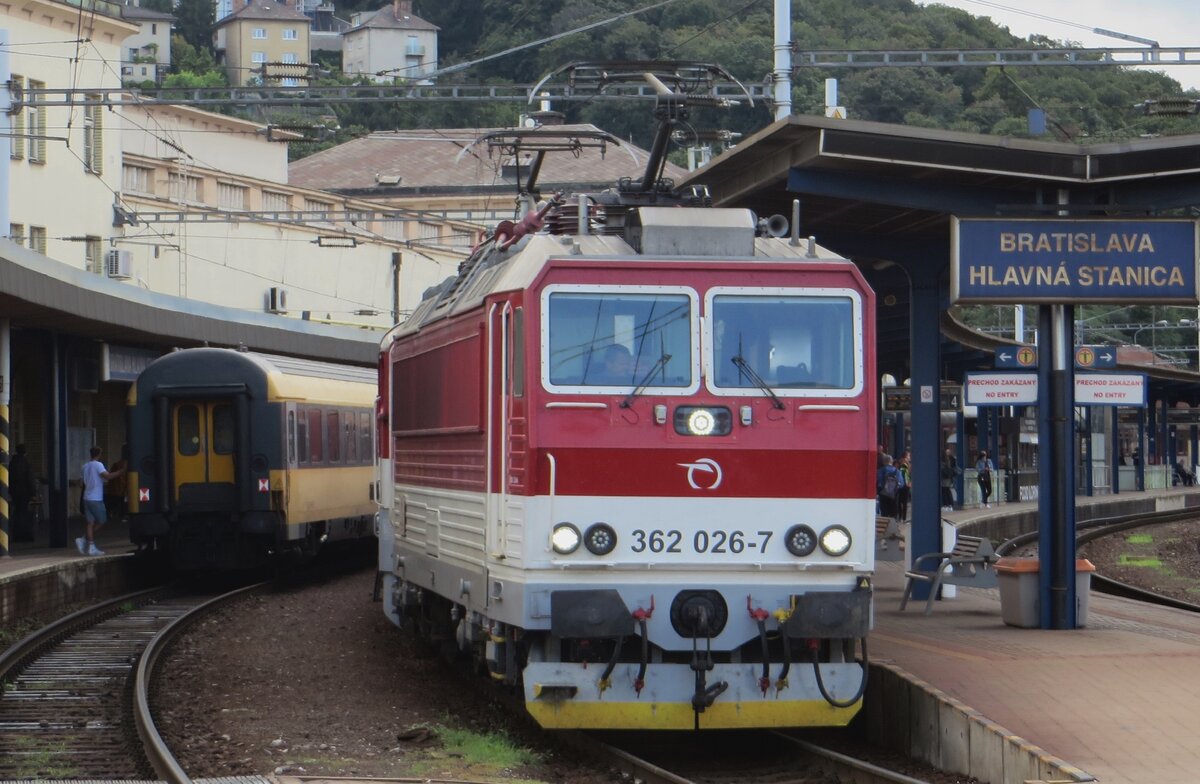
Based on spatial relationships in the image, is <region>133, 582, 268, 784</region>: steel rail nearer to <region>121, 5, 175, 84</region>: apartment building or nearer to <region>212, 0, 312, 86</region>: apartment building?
<region>121, 5, 175, 84</region>: apartment building

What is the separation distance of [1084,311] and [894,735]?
90.4m

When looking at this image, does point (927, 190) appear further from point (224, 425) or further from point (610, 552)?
point (224, 425)

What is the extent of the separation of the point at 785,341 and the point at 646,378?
86cm

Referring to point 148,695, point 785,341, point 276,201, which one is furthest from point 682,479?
point 276,201

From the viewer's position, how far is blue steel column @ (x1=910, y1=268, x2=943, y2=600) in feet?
59.8

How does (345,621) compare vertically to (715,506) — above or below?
below

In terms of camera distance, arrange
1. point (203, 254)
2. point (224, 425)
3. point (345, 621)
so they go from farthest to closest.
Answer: point (203, 254), point (224, 425), point (345, 621)

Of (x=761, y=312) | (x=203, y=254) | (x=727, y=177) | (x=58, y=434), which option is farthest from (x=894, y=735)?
(x=203, y=254)

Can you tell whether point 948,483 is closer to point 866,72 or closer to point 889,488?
point 889,488

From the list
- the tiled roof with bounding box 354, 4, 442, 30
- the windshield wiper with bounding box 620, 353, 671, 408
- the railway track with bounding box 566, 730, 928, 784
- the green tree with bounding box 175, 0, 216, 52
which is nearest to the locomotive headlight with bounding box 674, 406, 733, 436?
the windshield wiper with bounding box 620, 353, 671, 408

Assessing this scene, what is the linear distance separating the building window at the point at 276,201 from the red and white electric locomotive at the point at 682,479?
4617 centimetres

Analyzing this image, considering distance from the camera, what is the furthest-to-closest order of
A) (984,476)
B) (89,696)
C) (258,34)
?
(258,34)
(984,476)
(89,696)

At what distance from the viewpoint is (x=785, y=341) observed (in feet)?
34.2

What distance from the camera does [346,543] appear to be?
98.9ft
